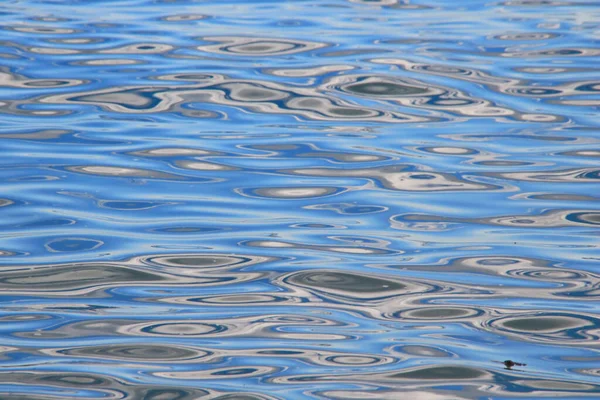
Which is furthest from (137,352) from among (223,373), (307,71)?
(307,71)

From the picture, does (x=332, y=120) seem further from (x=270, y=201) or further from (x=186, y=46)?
(x=186, y=46)

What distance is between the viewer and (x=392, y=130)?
5.59m

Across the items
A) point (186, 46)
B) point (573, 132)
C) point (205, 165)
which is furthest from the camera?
point (186, 46)

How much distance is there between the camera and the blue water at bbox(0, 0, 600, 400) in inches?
118

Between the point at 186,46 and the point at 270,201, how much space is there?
10.8ft

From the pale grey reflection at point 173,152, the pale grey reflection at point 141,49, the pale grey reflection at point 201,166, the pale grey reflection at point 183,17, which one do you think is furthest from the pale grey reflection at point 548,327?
the pale grey reflection at point 183,17

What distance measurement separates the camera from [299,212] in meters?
4.38

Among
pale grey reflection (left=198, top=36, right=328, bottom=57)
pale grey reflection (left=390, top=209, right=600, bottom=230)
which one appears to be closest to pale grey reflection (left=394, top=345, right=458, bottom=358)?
pale grey reflection (left=390, top=209, right=600, bottom=230)

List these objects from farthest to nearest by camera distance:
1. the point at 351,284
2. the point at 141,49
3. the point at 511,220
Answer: the point at 141,49, the point at 511,220, the point at 351,284

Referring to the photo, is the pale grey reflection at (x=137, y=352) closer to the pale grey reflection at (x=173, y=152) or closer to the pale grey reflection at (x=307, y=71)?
the pale grey reflection at (x=173, y=152)

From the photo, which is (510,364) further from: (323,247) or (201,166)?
(201,166)

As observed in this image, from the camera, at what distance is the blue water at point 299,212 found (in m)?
3.00

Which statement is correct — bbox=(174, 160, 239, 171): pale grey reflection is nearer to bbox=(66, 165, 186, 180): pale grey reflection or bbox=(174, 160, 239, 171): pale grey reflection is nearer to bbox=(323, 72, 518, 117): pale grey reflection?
bbox=(66, 165, 186, 180): pale grey reflection

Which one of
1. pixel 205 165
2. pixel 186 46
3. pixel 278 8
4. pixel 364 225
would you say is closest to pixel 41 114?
pixel 205 165
